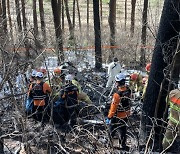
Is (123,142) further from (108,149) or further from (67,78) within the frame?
(108,149)

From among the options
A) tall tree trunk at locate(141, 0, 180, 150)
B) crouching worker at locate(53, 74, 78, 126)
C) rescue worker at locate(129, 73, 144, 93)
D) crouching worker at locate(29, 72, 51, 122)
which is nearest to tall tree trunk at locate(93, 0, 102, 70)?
rescue worker at locate(129, 73, 144, 93)

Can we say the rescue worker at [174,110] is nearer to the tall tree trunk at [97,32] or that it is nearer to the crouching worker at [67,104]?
the crouching worker at [67,104]

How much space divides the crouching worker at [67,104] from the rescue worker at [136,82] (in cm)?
223

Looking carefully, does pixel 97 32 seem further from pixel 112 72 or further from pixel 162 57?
pixel 162 57

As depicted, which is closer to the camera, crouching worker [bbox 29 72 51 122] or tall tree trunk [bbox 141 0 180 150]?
tall tree trunk [bbox 141 0 180 150]

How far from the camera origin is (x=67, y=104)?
8836 mm

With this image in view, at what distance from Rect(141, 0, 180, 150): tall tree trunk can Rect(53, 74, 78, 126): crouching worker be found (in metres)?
1.66

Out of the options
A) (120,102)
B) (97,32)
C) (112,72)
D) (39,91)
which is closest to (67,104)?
(39,91)

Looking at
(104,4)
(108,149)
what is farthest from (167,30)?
(104,4)

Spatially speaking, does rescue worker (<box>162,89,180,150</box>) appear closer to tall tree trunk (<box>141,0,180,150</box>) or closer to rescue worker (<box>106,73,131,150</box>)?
tall tree trunk (<box>141,0,180,150</box>)

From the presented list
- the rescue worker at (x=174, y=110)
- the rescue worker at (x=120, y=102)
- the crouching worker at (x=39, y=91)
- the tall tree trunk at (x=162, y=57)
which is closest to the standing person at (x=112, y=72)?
the tall tree trunk at (x=162, y=57)

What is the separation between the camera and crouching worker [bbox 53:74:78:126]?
8.70 metres

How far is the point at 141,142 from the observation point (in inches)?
327

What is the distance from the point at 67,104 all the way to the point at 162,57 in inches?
97.4
